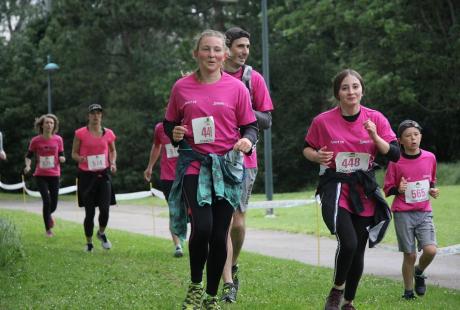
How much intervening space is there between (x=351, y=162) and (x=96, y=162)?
6.29 meters

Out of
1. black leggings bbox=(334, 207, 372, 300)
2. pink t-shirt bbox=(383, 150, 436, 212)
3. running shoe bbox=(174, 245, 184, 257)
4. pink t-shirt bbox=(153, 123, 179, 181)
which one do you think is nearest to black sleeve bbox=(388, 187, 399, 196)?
pink t-shirt bbox=(383, 150, 436, 212)

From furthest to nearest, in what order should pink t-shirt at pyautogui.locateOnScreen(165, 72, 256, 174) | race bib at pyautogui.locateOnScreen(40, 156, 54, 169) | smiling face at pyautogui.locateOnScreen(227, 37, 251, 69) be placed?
race bib at pyautogui.locateOnScreen(40, 156, 54, 169)
smiling face at pyautogui.locateOnScreen(227, 37, 251, 69)
pink t-shirt at pyautogui.locateOnScreen(165, 72, 256, 174)

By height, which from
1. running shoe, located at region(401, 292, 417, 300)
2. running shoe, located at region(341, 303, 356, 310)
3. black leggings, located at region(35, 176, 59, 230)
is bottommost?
black leggings, located at region(35, 176, 59, 230)

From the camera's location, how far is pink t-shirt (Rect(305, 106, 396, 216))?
6.59 meters

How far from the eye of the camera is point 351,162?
6.60 m

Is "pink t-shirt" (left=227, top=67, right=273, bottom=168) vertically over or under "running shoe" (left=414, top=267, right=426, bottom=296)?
over

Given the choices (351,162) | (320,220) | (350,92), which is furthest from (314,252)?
(350,92)

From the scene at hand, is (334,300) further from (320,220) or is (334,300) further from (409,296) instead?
(320,220)

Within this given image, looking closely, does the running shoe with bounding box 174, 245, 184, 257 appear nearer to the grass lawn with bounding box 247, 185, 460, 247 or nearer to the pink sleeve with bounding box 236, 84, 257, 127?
the grass lawn with bounding box 247, 185, 460, 247

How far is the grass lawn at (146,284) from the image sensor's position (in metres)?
7.40

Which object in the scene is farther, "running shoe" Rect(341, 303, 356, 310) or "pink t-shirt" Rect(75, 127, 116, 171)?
"pink t-shirt" Rect(75, 127, 116, 171)

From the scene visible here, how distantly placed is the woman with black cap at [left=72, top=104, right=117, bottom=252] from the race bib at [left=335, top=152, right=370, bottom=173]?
6099 millimetres

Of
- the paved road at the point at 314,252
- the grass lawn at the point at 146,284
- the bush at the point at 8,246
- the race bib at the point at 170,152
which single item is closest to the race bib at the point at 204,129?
the grass lawn at the point at 146,284

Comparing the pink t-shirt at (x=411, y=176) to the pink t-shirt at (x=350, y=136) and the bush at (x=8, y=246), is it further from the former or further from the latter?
the bush at (x=8, y=246)
